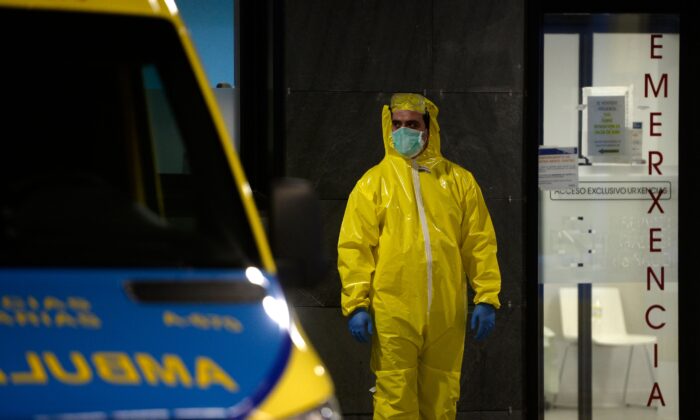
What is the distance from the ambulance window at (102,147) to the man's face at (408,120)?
3149 millimetres

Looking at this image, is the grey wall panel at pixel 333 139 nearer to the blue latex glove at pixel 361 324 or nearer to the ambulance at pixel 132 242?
the blue latex glove at pixel 361 324

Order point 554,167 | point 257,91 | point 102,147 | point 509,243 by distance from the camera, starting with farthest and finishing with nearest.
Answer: point 257,91
point 554,167
point 509,243
point 102,147

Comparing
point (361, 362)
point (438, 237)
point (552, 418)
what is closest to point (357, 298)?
point (438, 237)

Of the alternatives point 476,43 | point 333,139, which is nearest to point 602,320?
point 476,43

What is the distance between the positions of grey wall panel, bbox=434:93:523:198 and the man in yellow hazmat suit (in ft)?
2.98

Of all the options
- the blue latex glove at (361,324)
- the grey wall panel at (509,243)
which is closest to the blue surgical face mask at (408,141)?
the blue latex glove at (361,324)

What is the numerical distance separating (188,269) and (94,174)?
48 centimetres

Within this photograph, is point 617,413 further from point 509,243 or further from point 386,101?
point 386,101

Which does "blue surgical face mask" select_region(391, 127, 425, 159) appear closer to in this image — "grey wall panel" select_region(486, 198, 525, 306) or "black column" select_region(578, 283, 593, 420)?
"grey wall panel" select_region(486, 198, 525, 306)

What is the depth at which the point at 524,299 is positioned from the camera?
307 inches

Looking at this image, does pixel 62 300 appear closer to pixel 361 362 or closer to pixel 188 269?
pixel 188 269

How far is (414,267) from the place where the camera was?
650 centimetres

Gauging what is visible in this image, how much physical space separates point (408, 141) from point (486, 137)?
46.2 inches

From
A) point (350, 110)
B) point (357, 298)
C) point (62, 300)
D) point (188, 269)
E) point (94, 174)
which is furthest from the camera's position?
point (350, 110)
